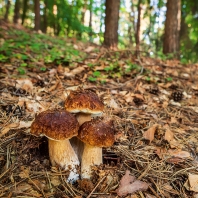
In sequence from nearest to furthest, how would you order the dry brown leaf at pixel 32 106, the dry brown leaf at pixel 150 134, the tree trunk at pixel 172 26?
the dry brown leaf at pixel 150 134 < the dry brown leaf at pixel 32 106 < the tree trunk at pixel 172 26

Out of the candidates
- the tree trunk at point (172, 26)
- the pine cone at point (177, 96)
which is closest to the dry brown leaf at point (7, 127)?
the pine cone at point (177, 96)

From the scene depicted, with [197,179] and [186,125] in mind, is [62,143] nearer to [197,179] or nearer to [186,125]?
[197,179]

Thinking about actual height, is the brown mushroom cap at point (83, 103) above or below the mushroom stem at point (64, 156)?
above

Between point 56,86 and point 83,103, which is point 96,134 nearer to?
point 83,103

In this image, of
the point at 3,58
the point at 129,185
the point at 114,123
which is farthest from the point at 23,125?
the point at 3,58

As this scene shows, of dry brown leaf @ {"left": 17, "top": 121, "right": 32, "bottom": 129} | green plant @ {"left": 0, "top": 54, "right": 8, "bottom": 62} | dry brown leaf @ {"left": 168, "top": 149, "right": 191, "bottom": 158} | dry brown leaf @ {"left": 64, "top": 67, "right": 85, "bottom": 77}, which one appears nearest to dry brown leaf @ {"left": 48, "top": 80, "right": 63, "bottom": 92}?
dry brown leaf @ {"left": 64, "top": 67, "right": 85, "bottom": 77}

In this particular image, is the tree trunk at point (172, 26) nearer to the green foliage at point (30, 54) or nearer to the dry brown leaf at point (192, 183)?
the green foliage at point (30, 54)

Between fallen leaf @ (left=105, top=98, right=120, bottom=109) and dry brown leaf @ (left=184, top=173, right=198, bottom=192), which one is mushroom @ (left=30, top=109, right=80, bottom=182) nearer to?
dry brown leaf @ (left=184, top=173, right=198, bottom=192)
